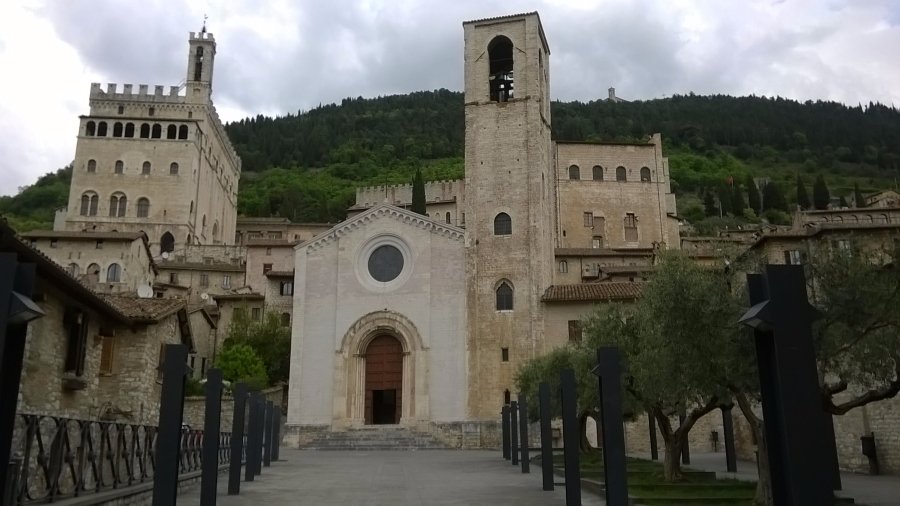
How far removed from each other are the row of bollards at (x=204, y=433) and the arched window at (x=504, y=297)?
75.7 ft

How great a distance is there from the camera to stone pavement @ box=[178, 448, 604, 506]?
14.8 m

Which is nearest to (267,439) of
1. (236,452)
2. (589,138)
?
(236,452)

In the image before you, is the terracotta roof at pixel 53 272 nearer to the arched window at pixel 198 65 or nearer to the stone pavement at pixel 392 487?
the stone pavement at pixel 392 487

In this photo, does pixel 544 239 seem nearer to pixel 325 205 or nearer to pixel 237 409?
pixel 237 409

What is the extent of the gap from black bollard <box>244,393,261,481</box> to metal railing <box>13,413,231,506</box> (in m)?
5.53

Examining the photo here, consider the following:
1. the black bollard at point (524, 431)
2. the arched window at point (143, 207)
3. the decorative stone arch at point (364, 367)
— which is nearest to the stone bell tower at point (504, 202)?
the decorative stone arch at point (364, 367)

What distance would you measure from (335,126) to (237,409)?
150m

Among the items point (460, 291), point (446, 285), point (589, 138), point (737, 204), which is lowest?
point (460, 291)

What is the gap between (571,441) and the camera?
42.5 feet

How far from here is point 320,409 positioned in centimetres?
4278

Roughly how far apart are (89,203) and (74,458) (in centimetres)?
7886

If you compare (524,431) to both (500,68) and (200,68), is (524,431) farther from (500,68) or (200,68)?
(200,68)

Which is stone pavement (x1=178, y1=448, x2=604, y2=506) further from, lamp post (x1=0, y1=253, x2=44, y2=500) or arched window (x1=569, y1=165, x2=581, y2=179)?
arched window (x1=569, y1=165, x2=581, y2=179)

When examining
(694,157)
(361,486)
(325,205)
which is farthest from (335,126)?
(361,486)
